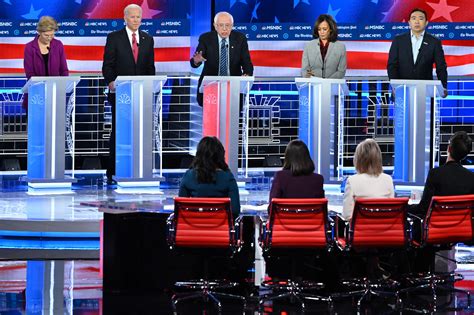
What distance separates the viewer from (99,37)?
14.1 m

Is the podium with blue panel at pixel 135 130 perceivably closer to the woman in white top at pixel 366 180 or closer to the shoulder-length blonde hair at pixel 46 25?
the shoulder-length blonde hair at pixel 46 25

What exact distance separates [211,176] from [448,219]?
60.8 inches

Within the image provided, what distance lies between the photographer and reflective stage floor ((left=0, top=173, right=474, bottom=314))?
8250mm

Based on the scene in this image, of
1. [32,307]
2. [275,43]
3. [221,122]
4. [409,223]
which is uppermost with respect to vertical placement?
[275,43]

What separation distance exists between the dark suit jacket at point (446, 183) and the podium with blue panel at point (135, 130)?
296 cm

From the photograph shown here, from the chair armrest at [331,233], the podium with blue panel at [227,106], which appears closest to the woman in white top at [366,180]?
the chair armrest at [331,233]

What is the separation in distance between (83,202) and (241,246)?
254 centimetres

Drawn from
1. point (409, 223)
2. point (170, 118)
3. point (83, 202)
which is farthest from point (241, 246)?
point (170, 118)

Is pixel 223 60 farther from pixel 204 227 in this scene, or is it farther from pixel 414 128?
pixel 204 227

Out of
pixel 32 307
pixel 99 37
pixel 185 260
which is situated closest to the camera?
pixel 32 307

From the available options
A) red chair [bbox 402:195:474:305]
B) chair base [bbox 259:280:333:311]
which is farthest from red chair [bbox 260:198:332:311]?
red chair [bbox 402:195:474:305]

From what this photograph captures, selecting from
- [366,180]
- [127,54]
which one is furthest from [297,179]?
[127,54]

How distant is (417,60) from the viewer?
11273mm

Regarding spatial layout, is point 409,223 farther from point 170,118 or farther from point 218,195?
point 170,118
